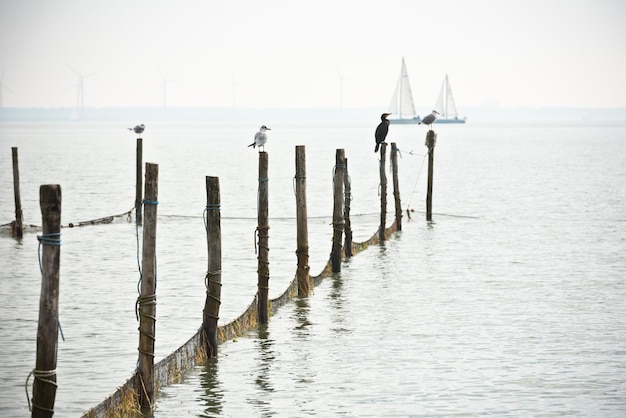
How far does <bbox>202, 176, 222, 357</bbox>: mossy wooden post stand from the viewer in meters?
13.7

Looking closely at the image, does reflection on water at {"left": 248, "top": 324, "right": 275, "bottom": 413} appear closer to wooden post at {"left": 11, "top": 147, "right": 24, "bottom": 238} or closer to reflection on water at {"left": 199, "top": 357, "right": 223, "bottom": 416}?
reflection on water at {"left": 199, "top": 357, "right": 223, "bottom": 416}

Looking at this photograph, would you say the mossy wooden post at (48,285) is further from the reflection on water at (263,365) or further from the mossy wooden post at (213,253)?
the mossy wooden post at (213,253)

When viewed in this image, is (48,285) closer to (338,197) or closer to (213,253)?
(213,253)

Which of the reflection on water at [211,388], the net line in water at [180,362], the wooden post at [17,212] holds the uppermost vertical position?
the wooden post at [17,212]

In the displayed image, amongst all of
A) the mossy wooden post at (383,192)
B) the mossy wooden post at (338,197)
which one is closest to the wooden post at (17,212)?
the mossy wooden post at (383,192)

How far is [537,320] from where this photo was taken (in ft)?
60.4

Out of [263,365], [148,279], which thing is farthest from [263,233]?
[148,279]

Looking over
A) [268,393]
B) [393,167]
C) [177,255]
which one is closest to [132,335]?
[268,393]

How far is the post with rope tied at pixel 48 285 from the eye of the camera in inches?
356

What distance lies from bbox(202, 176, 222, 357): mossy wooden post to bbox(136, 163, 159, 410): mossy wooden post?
203cm

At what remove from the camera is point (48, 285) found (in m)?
9.07

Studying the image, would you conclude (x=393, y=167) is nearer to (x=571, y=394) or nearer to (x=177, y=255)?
(x=177, y=255)

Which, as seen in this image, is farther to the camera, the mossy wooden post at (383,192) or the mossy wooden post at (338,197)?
the mossy wooden post at (383,192)

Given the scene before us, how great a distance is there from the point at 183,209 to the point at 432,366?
3471cm
